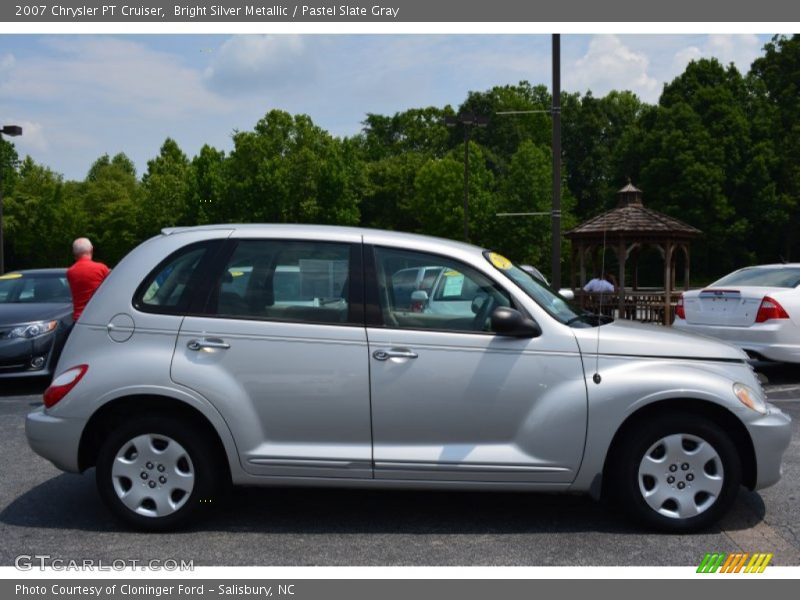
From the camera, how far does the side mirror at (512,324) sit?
466cm

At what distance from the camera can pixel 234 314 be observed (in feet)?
15.9

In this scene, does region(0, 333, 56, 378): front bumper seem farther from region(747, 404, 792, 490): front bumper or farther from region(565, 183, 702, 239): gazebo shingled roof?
region(565, 183, 702, 239): gazebo shingled roof

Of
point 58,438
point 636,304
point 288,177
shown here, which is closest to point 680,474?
point 58,438

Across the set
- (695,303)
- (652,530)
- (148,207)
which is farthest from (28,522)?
(148,207)

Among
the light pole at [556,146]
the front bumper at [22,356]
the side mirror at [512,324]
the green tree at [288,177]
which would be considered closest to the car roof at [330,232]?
the side mirror at [512,324]

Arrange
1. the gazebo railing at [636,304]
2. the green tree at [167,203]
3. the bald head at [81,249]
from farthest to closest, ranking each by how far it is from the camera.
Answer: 1. the green tree at [167,203]
2. the gazebo railing at [636,304]
3. the bald head at [81,249]

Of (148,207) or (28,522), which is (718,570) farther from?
(148,207)

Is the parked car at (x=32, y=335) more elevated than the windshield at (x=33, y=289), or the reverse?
the windshield at (x=33, y=289)

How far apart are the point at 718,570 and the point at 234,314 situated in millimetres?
2928

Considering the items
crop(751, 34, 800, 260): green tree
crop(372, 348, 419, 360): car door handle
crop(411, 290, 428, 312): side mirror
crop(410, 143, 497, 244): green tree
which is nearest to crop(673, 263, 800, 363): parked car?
crop(411, 290, 428, 312): side mirror

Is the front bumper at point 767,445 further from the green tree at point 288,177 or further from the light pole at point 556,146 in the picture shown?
the green tree at point 288,177

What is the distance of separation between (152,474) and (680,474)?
2.98 m

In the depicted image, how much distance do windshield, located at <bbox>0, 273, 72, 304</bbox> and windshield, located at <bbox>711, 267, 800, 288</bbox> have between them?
8586 mm

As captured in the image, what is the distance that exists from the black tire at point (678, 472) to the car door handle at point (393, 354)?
1.31 metres
